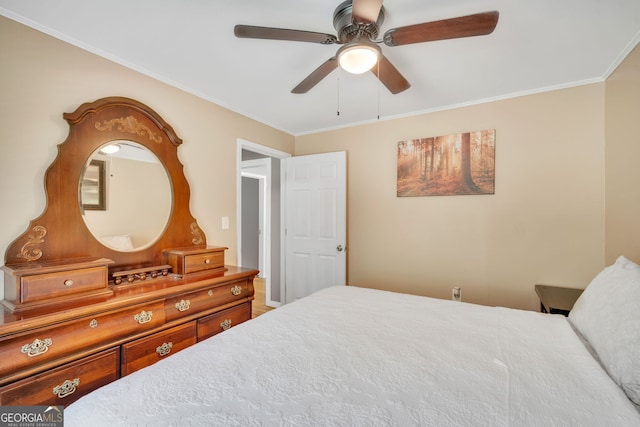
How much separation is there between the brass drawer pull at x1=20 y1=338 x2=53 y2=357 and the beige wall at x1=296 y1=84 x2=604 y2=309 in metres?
2.70

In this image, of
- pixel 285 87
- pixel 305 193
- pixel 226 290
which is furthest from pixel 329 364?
pixel 305 193

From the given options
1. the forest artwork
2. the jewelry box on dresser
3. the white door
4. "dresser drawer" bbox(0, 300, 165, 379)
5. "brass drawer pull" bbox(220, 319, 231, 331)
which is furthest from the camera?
the white door

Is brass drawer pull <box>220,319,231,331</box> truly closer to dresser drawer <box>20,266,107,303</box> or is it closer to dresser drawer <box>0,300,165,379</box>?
dresser drawer <box>0,300,165,379</box>

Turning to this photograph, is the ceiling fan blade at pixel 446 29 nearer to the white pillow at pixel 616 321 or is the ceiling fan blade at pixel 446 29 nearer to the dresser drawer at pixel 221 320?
the white pillow at pixel 616 321

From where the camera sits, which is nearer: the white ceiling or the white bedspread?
the white bedspread

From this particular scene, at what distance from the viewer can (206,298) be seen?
1.97 m

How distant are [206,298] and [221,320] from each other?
0.77ft

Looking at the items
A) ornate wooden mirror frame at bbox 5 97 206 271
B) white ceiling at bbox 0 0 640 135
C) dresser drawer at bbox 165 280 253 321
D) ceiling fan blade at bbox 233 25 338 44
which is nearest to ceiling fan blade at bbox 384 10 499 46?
white ceiling at bbox 0 0 640 135

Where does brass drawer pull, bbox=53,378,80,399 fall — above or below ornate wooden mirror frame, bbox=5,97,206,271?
below

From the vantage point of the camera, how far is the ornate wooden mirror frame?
5.26 ft

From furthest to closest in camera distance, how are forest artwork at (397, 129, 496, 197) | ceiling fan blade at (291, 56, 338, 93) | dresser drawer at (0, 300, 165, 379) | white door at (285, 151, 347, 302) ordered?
1. white door at (285, 151, 347, 302)
2. forest artwork at (397, 129, 496, 197)
3. ceiling fan blade at (291, 56, 338, 93)
4. dresser drawer at (0, 300, 165, 379)

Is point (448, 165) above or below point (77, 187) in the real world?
above

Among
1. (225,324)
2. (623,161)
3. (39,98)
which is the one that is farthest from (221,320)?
(623,161)

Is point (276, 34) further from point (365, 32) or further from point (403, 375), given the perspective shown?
point (403, 375)
